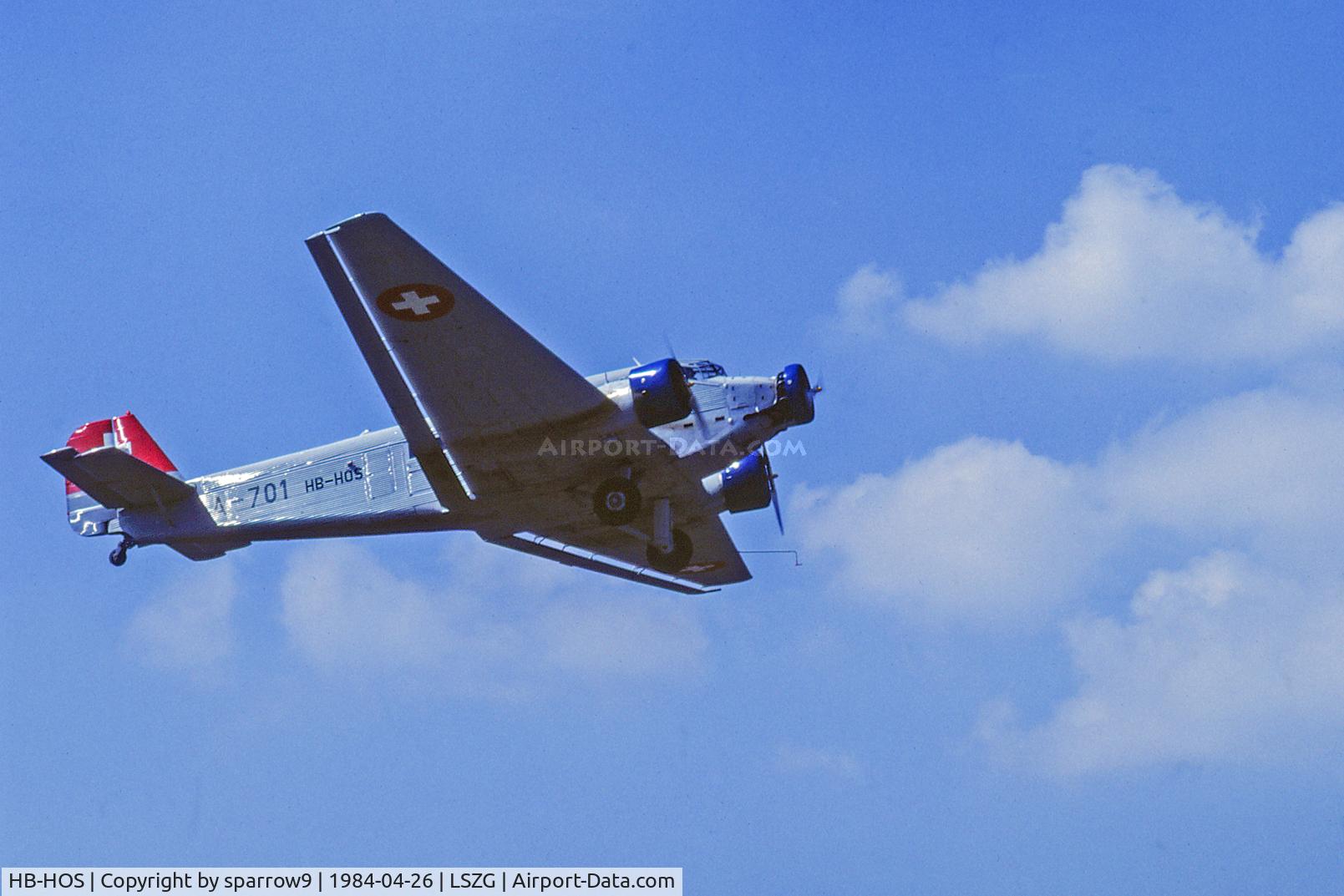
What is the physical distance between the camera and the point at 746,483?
3008 cm

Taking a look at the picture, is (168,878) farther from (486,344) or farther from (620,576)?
(620,576)

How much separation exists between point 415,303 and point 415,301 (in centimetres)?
3

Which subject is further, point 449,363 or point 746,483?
point 746,483

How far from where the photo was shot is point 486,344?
2484 cm

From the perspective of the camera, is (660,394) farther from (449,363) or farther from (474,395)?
(449,363)

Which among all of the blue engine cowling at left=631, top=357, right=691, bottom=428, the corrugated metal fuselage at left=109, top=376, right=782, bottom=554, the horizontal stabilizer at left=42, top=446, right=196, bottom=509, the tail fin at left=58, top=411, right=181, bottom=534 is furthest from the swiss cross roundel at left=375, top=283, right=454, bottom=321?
the tail fin at left=58, top=411, right=181, bottom=534

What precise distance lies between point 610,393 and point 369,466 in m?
5.30

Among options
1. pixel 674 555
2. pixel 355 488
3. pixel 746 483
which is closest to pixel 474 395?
pixel 355 488

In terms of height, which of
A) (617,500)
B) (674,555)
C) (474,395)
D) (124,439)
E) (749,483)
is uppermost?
(124,439)

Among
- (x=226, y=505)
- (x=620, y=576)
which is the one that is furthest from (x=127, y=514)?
(x=620, y=576)

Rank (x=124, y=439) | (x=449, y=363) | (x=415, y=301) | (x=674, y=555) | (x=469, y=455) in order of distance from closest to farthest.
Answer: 1. (x=415, y=301)
2. (x=449, y=363)
3. (x=469, y=455)
4. (x=674, y=555)
5. (x=124, y=439)

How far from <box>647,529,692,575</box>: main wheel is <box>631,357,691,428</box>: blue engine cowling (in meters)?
4.40

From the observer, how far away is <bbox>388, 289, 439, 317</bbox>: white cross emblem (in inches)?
941

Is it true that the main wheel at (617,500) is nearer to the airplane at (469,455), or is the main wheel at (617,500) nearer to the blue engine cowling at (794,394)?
the airplane at (469,455)
